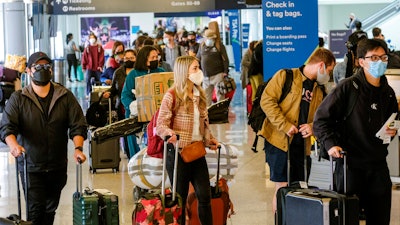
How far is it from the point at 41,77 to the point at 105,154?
17.9 feet

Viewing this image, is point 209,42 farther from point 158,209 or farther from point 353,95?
point 353,95

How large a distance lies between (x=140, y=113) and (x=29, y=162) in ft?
9.37

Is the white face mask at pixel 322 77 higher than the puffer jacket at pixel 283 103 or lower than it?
higher

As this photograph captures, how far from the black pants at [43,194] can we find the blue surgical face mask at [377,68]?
2525 millimetres

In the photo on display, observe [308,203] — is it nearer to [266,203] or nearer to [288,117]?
[288,117]

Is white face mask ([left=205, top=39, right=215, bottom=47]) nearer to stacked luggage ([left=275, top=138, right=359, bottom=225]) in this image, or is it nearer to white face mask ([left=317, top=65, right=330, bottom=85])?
white face mask ([left=317, top=65, right=330, bottom=85])

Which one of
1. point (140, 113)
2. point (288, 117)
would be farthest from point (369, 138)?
point (140, 113)

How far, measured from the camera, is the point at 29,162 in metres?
7.29

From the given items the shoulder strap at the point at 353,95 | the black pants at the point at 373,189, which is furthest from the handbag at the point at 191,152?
the shoulder strap at the point at 353,95

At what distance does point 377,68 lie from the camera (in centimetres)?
652

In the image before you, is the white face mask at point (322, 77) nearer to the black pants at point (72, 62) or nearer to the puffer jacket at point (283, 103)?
the puffer jacket at point (283, 103)

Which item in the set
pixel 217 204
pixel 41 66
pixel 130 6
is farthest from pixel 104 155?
pixel 130 6

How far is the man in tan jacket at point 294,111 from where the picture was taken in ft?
25.7

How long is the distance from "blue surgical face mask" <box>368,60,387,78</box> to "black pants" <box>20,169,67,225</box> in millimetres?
2525
